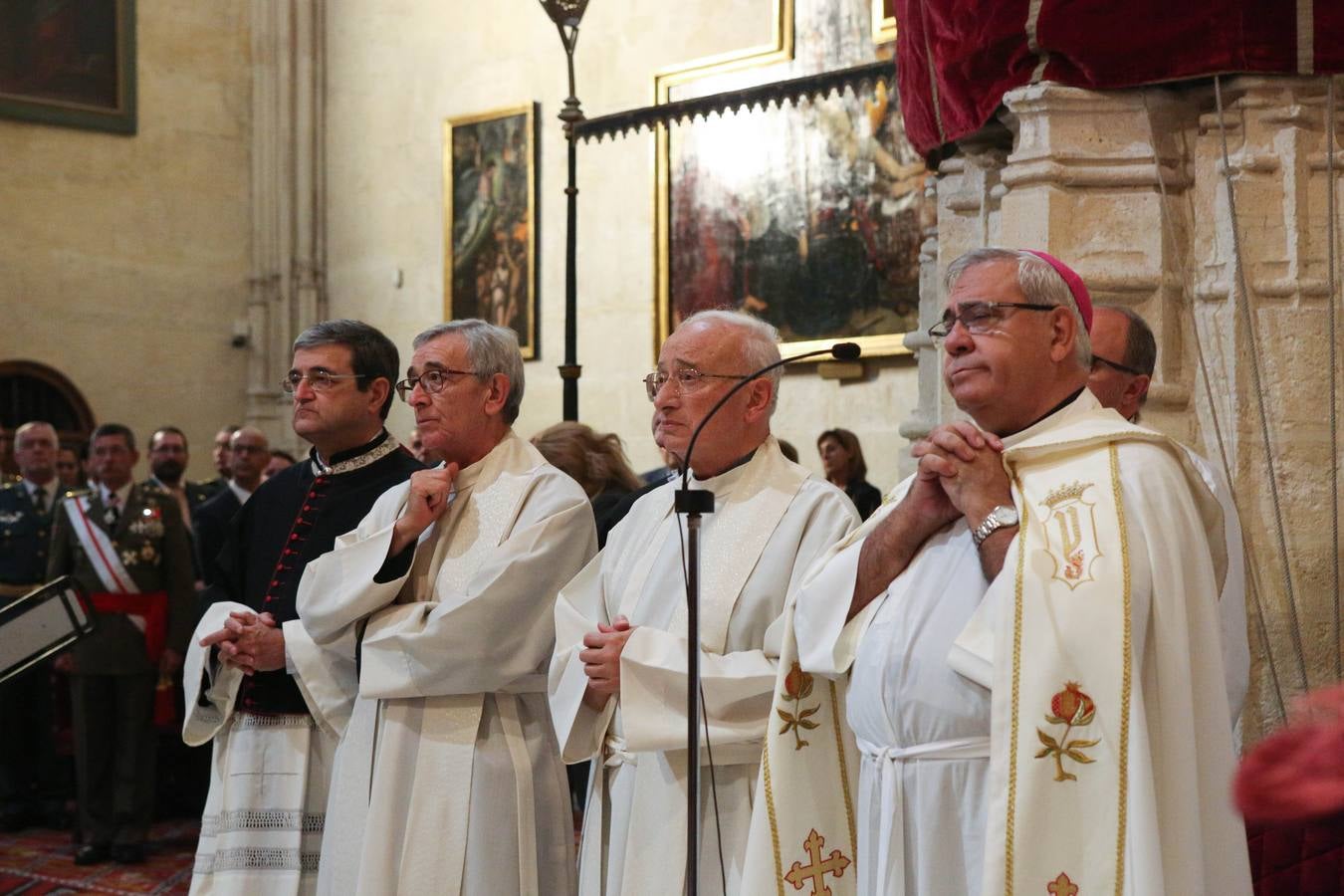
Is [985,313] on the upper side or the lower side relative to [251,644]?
upper

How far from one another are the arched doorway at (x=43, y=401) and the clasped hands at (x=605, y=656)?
1080 cm

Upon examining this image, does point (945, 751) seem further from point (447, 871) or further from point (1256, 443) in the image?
point (1256, 443)

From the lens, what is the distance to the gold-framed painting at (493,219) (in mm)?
13078

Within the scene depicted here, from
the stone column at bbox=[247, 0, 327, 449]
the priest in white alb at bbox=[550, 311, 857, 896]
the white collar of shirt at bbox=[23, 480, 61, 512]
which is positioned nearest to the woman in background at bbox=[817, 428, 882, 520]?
the white collar of shirt at bbox=[23, 480, 61, 512]

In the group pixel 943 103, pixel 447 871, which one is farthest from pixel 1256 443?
pixel 447 871

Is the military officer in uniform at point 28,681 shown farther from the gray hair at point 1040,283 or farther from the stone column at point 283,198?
the stone column at point 283,198

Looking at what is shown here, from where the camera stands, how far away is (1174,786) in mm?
2396

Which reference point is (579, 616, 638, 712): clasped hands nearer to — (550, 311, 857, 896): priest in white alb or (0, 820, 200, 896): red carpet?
(550, 311, 857, 896): priest in white alb

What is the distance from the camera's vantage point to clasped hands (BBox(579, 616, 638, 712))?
10.5ft

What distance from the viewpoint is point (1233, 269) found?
4.02m

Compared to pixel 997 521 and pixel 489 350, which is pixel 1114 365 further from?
pixel 489 350

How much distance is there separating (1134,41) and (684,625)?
188cm

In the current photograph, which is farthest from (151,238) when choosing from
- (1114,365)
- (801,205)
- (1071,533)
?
(1071,533)

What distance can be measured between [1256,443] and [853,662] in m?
1.72
